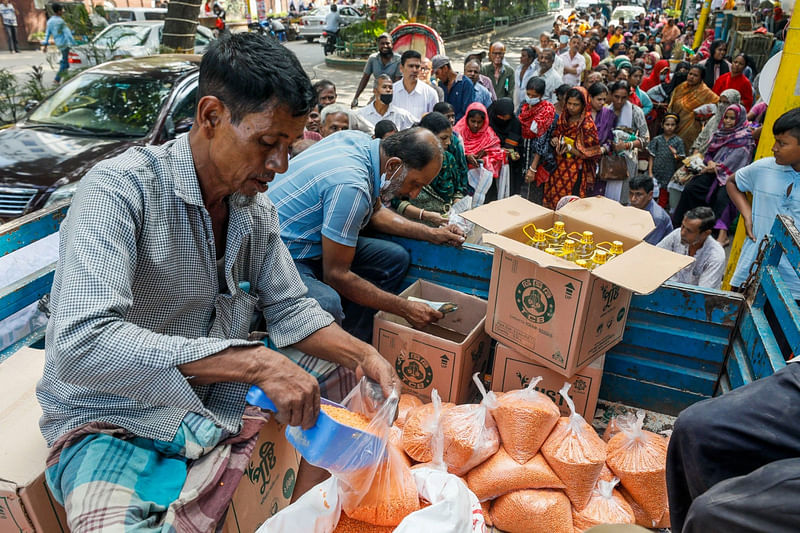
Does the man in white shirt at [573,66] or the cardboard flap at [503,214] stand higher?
the man in white shirt at [573,66]

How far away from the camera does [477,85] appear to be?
696cm

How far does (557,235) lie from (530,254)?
50cm

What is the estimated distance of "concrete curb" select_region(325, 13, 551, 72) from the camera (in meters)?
16.3

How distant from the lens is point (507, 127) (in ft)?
20.2

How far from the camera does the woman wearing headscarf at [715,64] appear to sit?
852cm

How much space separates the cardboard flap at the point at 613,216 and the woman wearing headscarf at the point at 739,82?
676 cm

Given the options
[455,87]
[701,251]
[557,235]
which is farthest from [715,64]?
[557,235]

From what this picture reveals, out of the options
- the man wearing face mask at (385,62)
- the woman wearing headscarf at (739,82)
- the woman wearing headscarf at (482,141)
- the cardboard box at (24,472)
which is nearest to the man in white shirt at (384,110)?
the woman wearing headscarf at (482,141)

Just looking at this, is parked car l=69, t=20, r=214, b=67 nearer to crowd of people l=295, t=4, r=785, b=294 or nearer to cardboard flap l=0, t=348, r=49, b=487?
crowd of people l=295, t=4, r=785, b=294

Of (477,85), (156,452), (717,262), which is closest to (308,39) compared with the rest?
(477,85)

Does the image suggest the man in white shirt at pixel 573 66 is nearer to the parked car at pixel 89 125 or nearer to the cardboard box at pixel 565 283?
the parked car at pixel 89 125

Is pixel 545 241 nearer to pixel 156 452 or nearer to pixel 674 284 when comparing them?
pixel 674 284

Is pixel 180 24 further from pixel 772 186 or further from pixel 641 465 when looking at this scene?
pixel 641 465

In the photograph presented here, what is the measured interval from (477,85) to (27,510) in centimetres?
654
